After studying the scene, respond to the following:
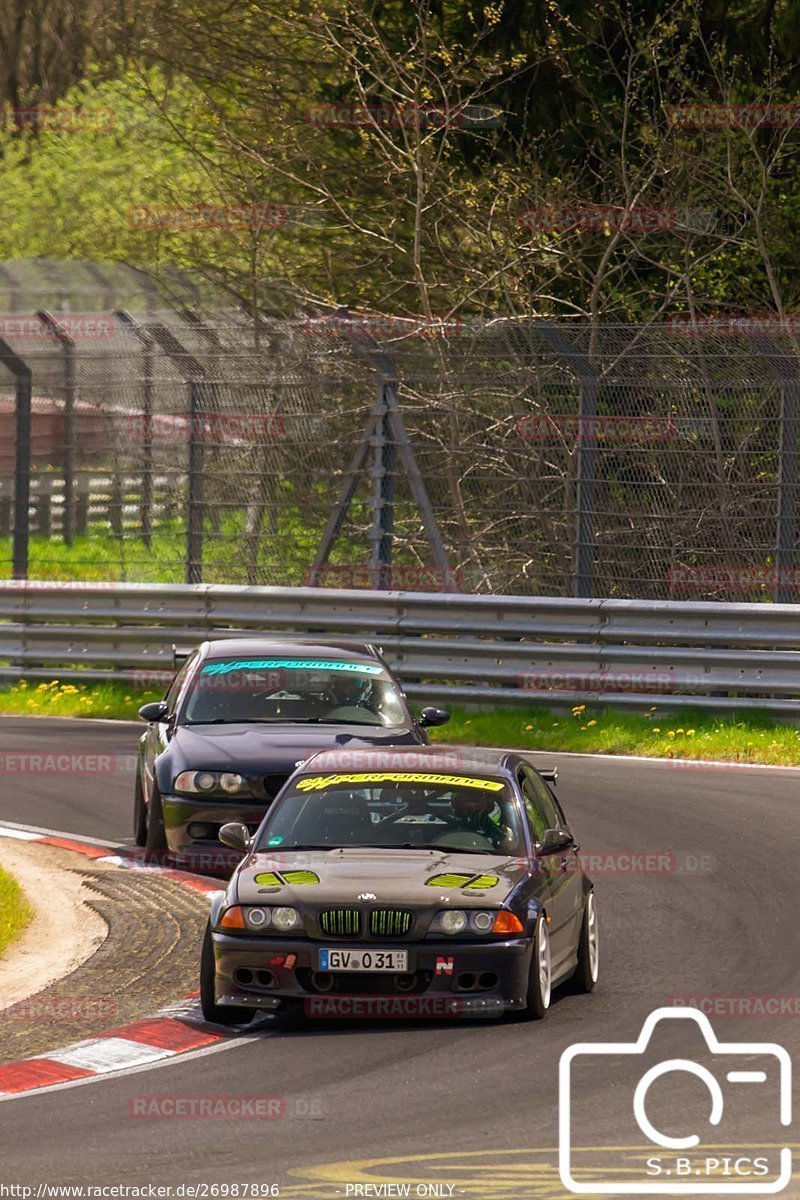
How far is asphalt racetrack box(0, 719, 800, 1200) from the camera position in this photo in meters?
6.84

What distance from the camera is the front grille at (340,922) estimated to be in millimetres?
9188

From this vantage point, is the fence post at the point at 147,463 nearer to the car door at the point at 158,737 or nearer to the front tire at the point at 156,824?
the car door at the point at 158,737

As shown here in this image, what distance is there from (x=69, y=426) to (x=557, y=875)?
49.2ft

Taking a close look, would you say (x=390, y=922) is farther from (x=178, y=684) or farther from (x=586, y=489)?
(x=586, y=489)

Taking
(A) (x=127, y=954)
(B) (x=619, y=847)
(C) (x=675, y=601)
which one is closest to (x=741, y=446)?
(C) (x=675, y=601)

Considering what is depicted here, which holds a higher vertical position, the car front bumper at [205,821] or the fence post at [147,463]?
the fence post at [147,463]

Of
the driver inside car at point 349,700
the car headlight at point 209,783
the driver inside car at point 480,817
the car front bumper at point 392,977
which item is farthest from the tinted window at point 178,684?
the car front bumper at point 392,977

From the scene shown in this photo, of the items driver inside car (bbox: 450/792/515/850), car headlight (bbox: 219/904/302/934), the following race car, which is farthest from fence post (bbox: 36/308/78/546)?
car headlight (bbox: 219/904/302/934)

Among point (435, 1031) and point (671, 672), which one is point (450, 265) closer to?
point (671, 672)

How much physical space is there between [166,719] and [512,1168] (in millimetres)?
7747

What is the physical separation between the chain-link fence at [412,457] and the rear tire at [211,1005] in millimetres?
10647

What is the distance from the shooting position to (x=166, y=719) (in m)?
14.3

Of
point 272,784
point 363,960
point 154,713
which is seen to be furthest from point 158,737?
point 363,960

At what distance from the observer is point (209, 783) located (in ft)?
43.1
